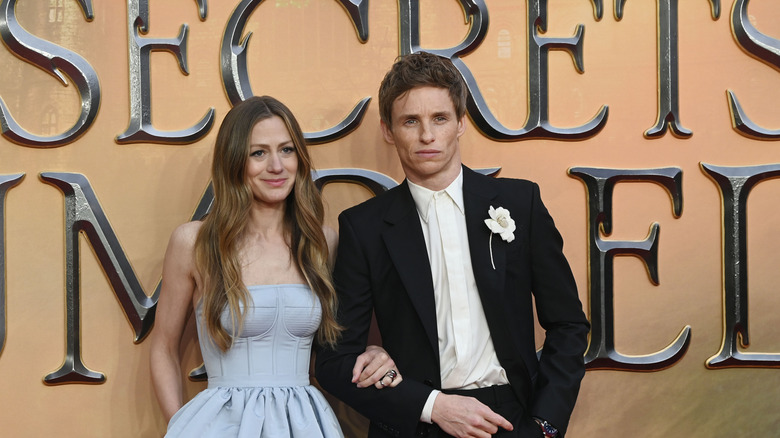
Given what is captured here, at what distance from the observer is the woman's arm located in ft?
9.46

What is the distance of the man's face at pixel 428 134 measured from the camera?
2.74 metres

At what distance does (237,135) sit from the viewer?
2836 millimetres

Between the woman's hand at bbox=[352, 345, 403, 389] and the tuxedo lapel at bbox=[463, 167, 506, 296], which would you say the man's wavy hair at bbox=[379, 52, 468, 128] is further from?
the woman's hand at bbox=[352, 345, 403, 389]

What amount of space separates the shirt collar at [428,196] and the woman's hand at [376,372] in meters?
0.52

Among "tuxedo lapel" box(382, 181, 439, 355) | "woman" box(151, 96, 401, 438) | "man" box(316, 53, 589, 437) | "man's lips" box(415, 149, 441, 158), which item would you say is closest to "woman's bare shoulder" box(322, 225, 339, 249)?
"woman" box(151, 96, 401, 438)

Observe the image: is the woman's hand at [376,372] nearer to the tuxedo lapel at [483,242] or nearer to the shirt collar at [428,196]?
the tuxedo lapel at [483,242]

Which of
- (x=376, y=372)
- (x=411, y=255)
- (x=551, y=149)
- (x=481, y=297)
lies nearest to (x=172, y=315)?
(x=376, y=372)

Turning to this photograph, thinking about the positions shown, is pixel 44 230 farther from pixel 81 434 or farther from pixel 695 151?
pixel 695 151

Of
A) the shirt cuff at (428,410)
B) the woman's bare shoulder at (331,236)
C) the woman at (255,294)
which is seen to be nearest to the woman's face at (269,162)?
the woman at (255,294)

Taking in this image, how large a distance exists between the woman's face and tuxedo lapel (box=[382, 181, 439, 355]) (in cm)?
40

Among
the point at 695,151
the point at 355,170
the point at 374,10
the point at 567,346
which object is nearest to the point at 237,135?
the point at 355,170

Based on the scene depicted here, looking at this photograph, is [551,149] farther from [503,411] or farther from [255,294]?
[255,294]

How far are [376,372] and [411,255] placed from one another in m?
0.42

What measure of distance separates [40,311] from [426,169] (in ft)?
5.62
